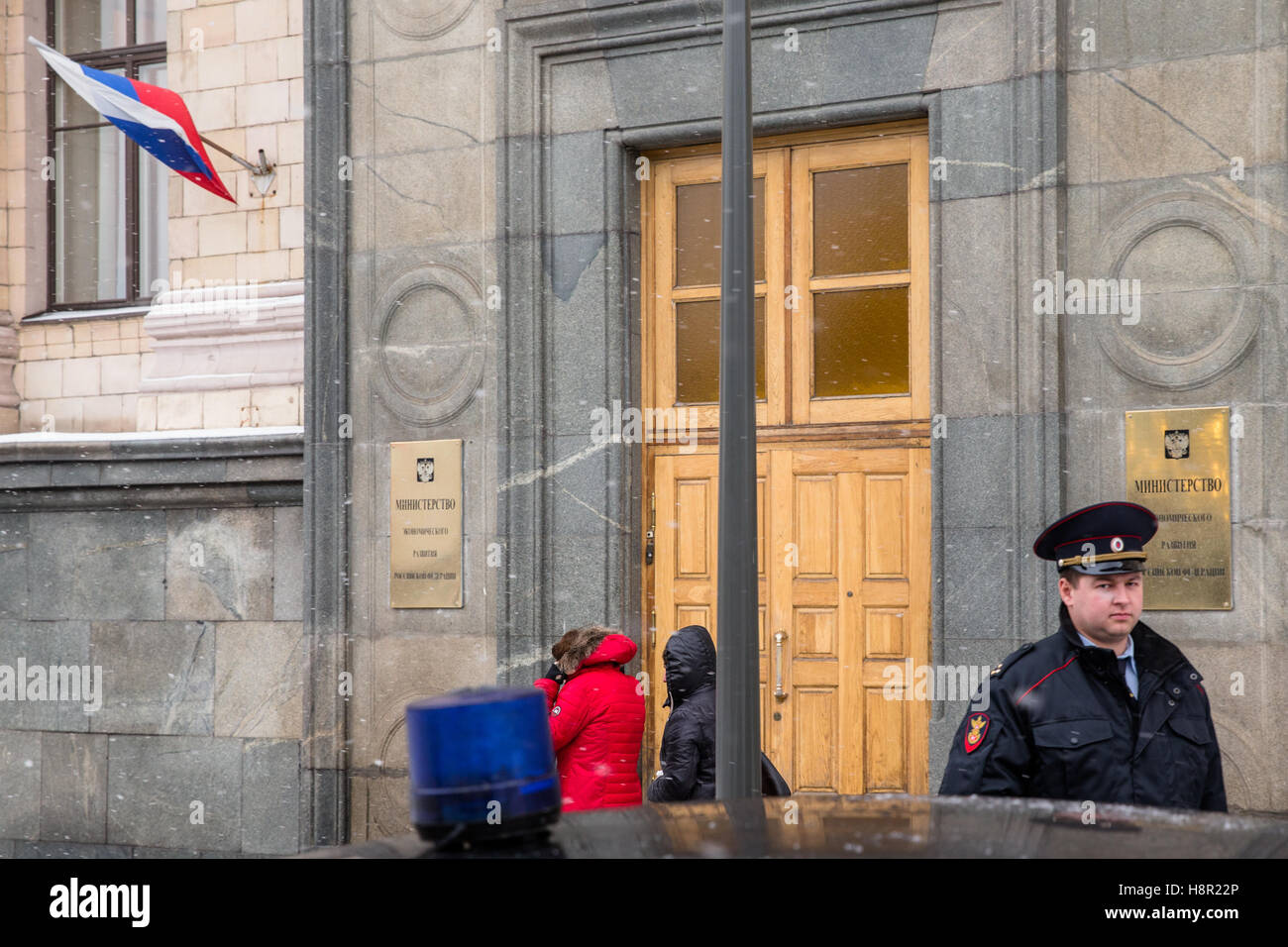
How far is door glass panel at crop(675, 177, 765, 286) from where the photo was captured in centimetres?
897

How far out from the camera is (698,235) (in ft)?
29.5

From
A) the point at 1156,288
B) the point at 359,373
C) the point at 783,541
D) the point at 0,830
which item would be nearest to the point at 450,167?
the point at 359,373

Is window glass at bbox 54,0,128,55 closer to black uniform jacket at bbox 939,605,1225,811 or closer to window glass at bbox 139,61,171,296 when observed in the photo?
window glass at bbox 139,61,171,296

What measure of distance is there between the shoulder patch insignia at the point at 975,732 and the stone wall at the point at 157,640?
6100 millimetres

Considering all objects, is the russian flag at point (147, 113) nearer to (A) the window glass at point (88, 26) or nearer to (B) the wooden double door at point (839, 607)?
(A) the window glass at point (88, 26)

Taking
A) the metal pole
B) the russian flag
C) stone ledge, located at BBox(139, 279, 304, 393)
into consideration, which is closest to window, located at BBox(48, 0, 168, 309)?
stone ledge, located at BBox(139, 279, 304, 393)

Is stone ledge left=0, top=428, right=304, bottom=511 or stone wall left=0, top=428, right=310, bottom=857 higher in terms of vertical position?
stone ledge left=0, top=428, right=304, bottom=511

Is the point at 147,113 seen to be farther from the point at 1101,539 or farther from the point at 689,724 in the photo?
the point at 1101,539

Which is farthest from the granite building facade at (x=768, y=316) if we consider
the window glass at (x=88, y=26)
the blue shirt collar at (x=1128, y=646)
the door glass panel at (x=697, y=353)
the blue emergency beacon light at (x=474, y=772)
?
the blue emergency beacon light at (x=474, y=772)

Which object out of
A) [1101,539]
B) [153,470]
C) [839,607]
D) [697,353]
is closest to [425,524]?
[697,353]

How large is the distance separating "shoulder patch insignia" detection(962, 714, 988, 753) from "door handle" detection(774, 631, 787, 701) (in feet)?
14.4

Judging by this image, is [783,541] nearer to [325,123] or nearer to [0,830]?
[325,123]

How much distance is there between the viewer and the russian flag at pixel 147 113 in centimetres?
954

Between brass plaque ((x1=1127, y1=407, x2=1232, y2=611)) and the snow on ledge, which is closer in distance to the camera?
brass plaque ((x1=1127, y1=407, x2=1232, y2=611))
